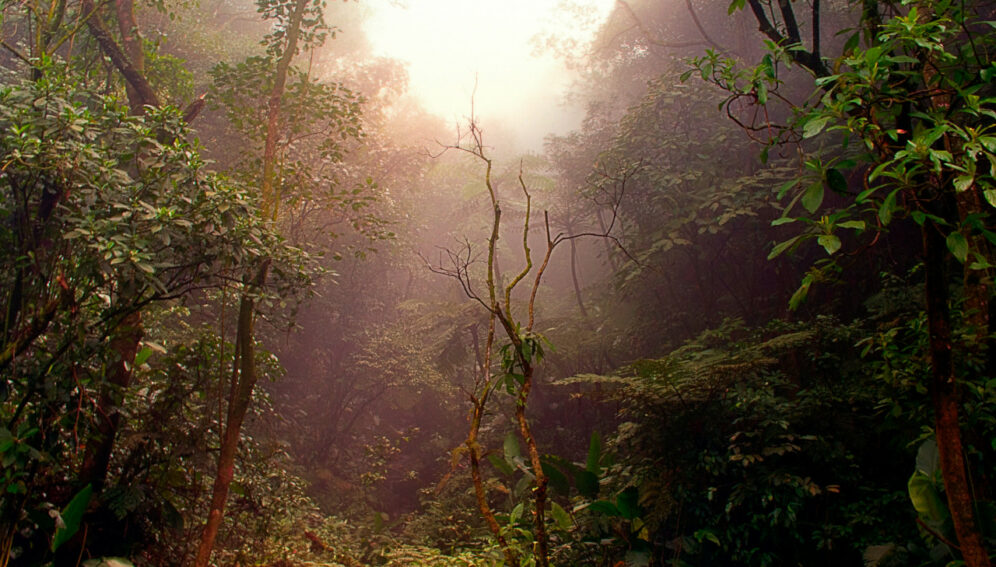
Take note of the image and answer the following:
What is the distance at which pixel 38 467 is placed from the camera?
3025mm

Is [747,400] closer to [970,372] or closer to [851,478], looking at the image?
[851,478]

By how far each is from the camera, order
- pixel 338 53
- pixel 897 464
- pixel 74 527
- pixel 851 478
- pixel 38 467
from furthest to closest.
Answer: pixel 338 53 → pixel 897 464 → pixel 851 478 → pixel 38 467 → pixel 74 527

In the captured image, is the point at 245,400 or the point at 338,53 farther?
the point at 338,53

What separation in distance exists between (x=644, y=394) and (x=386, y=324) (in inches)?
342

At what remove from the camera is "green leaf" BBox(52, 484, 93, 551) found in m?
2.72

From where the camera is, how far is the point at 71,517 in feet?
9.11

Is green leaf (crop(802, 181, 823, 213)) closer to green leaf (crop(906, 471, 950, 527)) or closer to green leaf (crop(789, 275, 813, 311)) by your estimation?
green leaf (crop(789, 275, 813, 311))

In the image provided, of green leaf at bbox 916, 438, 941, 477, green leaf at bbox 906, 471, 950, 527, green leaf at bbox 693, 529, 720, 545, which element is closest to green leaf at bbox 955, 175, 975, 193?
green leaf at bbox 906, 471, 950, 527

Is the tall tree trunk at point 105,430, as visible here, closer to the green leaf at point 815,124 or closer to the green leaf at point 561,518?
the green leaf at point 561,518

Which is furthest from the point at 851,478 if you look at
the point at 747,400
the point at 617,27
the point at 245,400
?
the point at 617,27

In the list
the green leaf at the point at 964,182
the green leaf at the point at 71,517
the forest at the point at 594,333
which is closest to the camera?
the green leaf at the point at 964,182

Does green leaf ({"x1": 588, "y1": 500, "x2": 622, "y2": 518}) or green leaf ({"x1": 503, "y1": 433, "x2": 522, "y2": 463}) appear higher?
green leaf ({"x1": 503, "y1": 433, "x2": 522, "y2": 463})

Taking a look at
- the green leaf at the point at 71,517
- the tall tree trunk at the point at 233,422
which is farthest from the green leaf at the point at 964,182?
the green leaf at the point at 71,517

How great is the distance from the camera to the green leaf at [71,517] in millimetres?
2718
